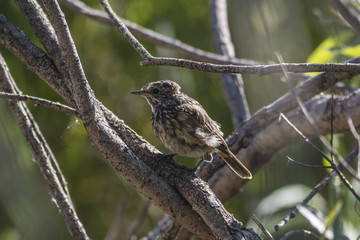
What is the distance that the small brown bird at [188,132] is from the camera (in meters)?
3.14

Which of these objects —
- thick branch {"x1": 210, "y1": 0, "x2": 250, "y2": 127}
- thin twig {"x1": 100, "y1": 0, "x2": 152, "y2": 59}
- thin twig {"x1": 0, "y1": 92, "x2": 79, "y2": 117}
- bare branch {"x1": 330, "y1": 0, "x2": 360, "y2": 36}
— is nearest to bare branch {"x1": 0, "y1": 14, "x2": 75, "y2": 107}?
thin twig {"x1": 0, "y1": 92, "x2": 79, "y2": 117}

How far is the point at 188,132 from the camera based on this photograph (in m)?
3.23

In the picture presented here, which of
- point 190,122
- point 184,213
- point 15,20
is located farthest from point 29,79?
point 184,213

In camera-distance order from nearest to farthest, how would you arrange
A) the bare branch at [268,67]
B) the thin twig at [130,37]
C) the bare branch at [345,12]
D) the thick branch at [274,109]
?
the bare branch at [345,12]
the bare branch at [268,67]
the thin twig at [130,37]
the thick branch at [274,109]

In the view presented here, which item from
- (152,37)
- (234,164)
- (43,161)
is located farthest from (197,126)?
(43,161)

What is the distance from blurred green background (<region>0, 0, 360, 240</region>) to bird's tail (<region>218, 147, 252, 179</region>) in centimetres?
81

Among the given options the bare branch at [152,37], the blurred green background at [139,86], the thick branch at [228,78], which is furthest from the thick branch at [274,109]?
the blurred green background at [139,86]

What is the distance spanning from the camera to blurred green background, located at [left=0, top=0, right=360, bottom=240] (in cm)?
421

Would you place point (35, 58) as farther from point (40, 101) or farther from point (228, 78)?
point (228, 78)

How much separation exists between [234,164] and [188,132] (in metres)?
0.36

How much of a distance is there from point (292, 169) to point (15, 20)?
2577 millimetres

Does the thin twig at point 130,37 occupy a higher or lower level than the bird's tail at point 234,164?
higher

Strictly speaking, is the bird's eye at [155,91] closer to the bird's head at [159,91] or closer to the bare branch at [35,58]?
the bird's head at [159,91]

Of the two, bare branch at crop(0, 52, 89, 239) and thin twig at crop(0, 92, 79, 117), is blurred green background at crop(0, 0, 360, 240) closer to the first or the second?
bare branch at crop(0, 52, 89, 239)
